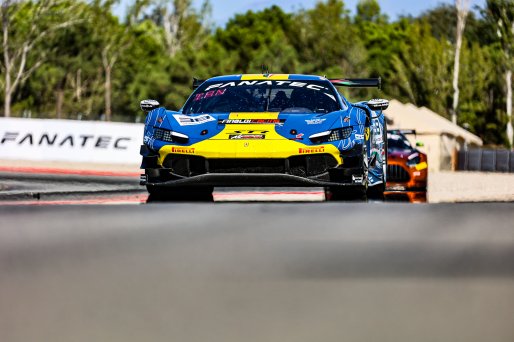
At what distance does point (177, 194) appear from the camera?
8.86 m

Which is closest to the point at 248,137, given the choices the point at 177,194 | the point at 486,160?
the point at 177,194

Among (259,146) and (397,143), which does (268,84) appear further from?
(397,143)

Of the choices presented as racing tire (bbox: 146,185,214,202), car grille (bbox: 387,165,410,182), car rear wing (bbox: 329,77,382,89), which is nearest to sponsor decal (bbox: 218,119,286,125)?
racing tire (bbox: 146,185,214,202)

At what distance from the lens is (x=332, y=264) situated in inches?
181

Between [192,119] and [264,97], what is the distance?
93 cm

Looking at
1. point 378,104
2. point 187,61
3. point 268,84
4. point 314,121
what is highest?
point 187,61

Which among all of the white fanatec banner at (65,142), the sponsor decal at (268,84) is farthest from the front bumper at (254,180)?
the white fanatec banner at (65,142)

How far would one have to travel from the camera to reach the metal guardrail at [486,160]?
44.2 metres

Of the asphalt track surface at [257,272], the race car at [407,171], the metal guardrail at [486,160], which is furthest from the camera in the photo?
the metal guardrail at [486,160]

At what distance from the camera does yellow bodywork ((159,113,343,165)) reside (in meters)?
8.07

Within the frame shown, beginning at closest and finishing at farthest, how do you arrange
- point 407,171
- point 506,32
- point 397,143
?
point 407,171
point 397,143
point 506,32

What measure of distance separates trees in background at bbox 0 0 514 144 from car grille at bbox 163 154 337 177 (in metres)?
50.0

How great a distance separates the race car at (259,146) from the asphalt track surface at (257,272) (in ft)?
10.0

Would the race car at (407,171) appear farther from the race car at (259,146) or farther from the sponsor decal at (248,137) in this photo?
the sponsor decal at (248,137)
